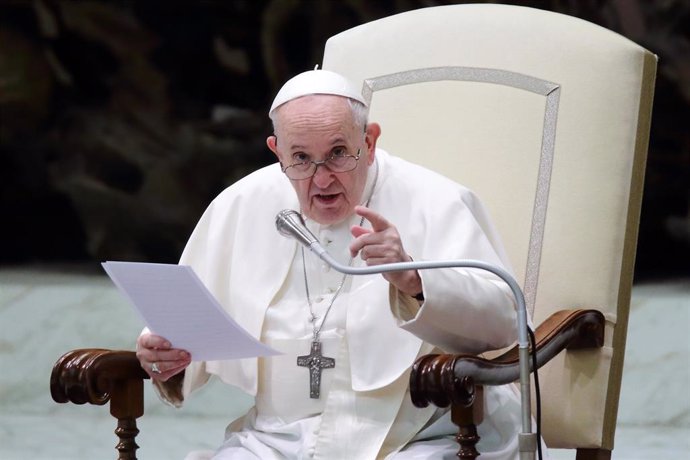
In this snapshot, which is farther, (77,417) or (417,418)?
(77,417)

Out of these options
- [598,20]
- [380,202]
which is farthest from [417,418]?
[598,20]

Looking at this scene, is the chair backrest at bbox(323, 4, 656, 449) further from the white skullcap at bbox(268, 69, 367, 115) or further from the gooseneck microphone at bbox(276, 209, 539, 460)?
the gooseneck microphone at bbox(276, 209, 539, 460)

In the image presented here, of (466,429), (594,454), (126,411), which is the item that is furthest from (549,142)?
(126,411)

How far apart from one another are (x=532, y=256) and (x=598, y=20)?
Result: 156 inches

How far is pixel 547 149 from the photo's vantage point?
383cm

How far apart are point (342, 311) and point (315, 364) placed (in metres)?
0.17

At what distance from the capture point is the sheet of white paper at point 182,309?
119 inches

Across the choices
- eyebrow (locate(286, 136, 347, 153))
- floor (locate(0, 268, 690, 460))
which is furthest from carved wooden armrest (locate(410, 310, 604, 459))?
floor (locate(0, 268, 690, 460))

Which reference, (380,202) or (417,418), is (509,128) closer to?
(380,202)

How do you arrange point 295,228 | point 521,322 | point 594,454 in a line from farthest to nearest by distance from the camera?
point 594,454
point 295,228
point 521,322

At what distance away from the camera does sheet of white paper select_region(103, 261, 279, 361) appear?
303 cm

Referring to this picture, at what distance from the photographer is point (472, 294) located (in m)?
3.28

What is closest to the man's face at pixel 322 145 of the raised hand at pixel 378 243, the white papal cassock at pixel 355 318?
the white papal cassock at pixel 355 318

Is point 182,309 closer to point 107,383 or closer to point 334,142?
point 107,383
